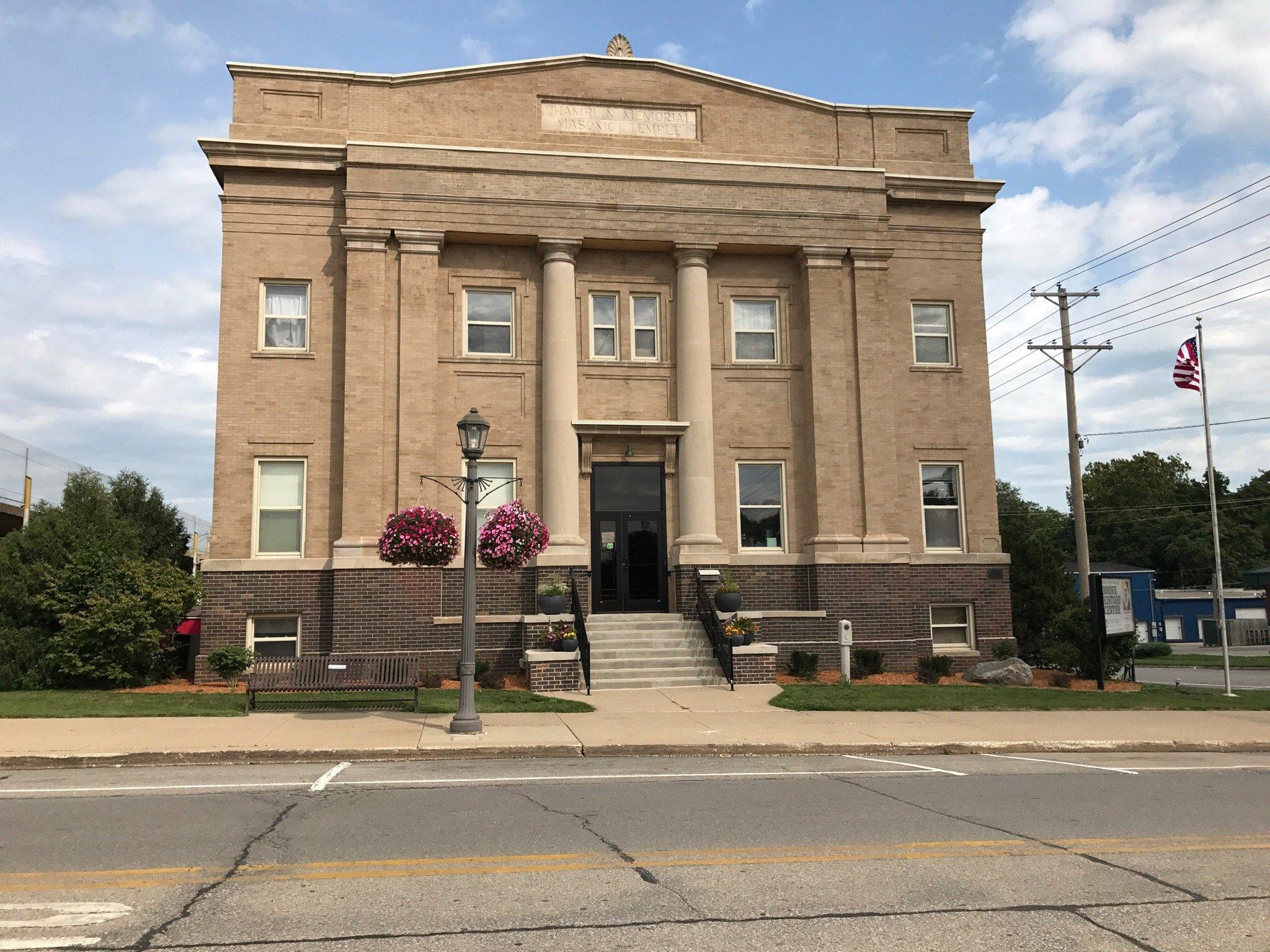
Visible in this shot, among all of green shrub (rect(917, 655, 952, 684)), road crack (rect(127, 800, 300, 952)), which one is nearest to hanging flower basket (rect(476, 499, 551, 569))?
road crack (rect(127, 800, 300, 952))

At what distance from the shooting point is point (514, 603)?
20.5m

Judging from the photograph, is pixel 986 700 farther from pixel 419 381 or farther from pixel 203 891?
pixel 203 891

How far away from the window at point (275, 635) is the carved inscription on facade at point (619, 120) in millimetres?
11868

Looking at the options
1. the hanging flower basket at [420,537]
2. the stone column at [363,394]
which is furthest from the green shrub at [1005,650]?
the stone column at [363,394]

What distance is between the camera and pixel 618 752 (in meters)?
12.3

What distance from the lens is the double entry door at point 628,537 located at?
849 inches

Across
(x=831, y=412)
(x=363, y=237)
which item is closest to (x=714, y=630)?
(x=831, y=412)

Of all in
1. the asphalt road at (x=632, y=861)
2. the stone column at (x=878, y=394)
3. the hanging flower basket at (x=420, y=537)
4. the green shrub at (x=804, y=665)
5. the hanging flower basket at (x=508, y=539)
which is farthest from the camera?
the stone column at (x=878, y=394)

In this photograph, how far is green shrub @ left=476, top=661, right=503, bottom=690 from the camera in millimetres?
19016

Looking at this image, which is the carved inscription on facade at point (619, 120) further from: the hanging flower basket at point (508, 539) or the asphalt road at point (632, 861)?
the asphalt road at point (632, 861)

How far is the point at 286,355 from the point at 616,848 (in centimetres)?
1634

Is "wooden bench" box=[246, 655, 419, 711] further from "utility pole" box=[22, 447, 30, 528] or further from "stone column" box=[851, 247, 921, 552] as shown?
"utility pole" box=[22, 447, 30, 528]

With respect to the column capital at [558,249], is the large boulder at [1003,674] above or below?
below

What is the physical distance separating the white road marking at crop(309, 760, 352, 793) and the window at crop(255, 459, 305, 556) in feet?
32.4
